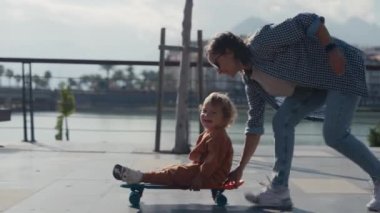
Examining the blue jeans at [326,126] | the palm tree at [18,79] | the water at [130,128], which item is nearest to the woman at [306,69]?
the blue jeans at [326,126]

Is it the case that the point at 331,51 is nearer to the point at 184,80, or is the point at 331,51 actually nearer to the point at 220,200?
the point at 220,200

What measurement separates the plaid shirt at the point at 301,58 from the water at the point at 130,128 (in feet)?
12.4

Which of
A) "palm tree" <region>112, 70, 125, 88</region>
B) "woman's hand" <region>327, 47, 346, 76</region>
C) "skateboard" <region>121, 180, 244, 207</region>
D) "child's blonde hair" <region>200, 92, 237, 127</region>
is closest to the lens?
"woman's hand" <region>327, 47, 346, 76</region>

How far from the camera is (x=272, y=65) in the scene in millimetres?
4062

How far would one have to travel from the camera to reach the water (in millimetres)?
9129

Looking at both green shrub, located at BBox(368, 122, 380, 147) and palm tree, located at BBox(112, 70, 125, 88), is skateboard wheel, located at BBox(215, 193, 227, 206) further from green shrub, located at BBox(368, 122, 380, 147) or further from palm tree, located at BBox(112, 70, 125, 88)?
palm tree, located at BBox(112, 70, 125, 88)

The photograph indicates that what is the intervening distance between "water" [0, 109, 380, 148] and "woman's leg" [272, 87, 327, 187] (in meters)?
3.61

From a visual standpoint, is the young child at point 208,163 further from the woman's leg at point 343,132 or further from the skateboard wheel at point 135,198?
the woman's leg at point 343,132

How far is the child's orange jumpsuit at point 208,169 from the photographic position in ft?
A: 13.7

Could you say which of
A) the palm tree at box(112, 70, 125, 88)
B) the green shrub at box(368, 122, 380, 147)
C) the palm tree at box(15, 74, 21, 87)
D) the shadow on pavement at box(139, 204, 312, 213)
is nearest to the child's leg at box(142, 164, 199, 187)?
the shadow on pavement at box(139, 204, 312, 213)

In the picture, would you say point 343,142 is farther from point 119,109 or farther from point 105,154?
point 119,109

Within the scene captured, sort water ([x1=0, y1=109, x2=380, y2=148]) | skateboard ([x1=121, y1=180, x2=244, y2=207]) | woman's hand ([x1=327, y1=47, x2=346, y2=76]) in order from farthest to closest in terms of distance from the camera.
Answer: water ([x1=0, y1=109, x2=380, y2=148])
skateboard ([x1=121, y1=180, x2=244, y2=207])
woman's hand ([x1=327, y1=47, x2=346, y2=76])

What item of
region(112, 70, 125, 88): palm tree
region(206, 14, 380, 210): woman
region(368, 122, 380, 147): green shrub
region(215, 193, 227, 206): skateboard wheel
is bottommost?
region(368, 122, 380, 147): green shrub

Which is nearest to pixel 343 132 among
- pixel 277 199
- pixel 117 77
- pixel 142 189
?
pixel 277 199
